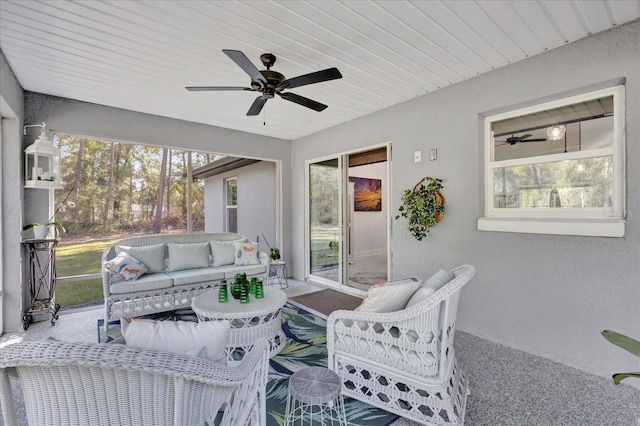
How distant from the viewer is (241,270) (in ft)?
14.0

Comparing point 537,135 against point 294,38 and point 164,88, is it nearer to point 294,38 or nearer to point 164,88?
point 294,38

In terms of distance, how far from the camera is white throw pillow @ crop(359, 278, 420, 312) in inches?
80.7

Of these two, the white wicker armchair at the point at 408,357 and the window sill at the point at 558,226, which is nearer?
the white wicker armchair at the point at 408,357

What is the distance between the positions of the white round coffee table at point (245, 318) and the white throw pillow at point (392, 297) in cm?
104

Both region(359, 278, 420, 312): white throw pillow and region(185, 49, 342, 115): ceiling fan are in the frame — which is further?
region(185, 49, 342, 115): ceiling fan

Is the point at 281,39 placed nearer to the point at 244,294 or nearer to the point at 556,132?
the point at 244,294

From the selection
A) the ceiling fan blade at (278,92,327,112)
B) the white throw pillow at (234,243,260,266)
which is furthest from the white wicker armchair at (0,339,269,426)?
the white throw pillow at (234,243,260,266)

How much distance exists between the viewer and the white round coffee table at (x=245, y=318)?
2.61 m

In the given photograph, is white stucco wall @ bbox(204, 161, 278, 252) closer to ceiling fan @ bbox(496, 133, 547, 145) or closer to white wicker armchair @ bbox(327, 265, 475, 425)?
white wicker armchair @ bbox(327, 265, 475, 425)

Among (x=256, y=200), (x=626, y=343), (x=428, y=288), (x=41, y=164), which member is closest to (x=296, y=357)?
(x=428, y=288)

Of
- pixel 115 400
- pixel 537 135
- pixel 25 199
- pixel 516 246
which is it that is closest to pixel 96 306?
pixel 25 199

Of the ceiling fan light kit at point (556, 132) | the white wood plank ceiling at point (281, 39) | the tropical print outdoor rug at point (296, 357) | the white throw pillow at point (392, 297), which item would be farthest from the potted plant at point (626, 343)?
the ceiling fan light kit at point (556, 132)

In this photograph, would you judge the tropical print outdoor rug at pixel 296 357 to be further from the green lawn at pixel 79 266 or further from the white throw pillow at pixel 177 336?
the green lawn at pixel 79 266

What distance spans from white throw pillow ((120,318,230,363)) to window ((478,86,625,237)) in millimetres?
2909
